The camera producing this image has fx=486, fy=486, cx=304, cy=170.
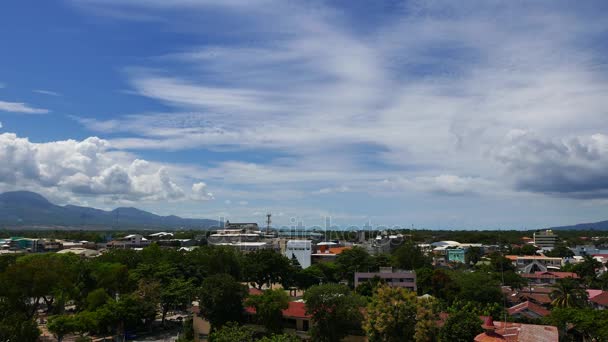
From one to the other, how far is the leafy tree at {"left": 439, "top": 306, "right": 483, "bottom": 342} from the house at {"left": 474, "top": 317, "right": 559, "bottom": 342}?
602 mm

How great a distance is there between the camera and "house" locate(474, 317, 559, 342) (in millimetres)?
25938

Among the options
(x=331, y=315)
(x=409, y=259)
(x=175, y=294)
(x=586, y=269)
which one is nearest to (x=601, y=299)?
(x=586, y=269)

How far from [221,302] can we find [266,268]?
19.9 meters

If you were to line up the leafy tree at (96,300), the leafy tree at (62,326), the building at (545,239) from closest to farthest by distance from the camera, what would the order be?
the leafy tree at (62,326) → the leafy tree at (96,300) → the building at (545,239)

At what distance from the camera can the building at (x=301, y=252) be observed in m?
76.2

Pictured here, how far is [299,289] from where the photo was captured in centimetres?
5766

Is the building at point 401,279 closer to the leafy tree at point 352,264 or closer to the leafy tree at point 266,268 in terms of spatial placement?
the leafy tree at point 352,264

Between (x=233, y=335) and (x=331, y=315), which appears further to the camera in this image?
(x=331, y=315)

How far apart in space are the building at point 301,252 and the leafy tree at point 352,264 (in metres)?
15.8

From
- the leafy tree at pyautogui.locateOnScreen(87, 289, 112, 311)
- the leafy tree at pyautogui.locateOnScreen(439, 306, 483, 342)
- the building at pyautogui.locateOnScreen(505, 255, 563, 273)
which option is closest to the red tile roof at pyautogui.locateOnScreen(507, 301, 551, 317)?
the leafy tree at pyautogui.locateOnScreen(439, 306, 483, 342)

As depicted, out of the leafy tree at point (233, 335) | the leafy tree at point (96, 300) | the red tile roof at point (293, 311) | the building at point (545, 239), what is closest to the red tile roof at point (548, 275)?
the red tile roof at point (293, 311)

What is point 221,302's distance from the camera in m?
33.7

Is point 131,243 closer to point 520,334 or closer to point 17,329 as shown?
point 17,329

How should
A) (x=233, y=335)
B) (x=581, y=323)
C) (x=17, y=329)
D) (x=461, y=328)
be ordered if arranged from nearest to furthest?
(x=461, y=328), (x=17, y=329), (x=233, y=335), (x=581, y=323)
